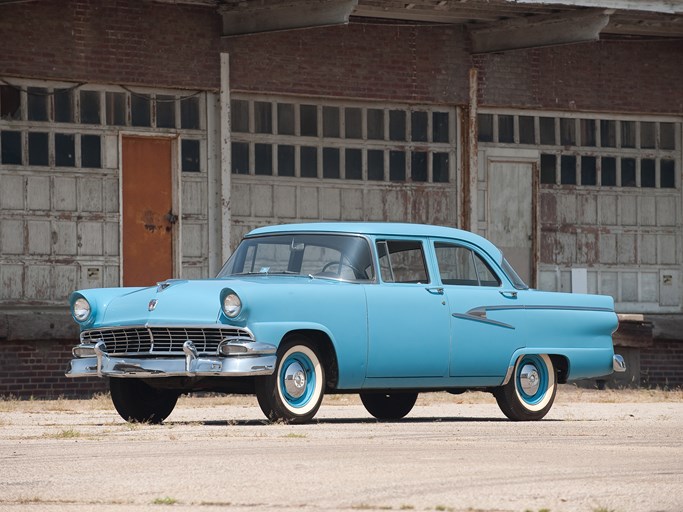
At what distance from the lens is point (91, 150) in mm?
18469

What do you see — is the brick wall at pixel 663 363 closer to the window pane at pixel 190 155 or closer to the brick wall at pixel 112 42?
the window pane at pixel 190 155

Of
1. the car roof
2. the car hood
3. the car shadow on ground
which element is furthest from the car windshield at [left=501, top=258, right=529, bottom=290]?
the car hood

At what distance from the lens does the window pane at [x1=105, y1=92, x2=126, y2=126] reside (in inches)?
730

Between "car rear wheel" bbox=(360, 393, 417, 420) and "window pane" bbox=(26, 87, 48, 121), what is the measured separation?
6.71 metres

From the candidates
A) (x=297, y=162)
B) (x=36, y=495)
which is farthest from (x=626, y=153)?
(x=36, y=495)

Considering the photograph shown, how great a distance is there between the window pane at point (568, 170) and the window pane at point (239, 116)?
4.70m

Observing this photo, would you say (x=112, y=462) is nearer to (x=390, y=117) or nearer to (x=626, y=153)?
(x=390, y=117)

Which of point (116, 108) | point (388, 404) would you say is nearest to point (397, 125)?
point (116, 108)

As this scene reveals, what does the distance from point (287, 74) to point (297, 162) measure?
115cm

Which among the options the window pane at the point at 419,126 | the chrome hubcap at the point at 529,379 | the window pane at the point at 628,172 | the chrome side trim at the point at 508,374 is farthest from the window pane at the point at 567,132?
the chrome side trim at the point at 508,374

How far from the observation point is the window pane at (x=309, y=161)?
1978cm

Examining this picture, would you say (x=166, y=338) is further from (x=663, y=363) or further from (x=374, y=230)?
(x=663, y=363)

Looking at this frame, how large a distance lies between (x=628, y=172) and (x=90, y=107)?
7.89 meters

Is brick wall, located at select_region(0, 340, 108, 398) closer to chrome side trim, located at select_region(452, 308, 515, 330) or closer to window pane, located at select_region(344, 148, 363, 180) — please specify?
window pane, located at select_region(344, 148, 363, 180)
